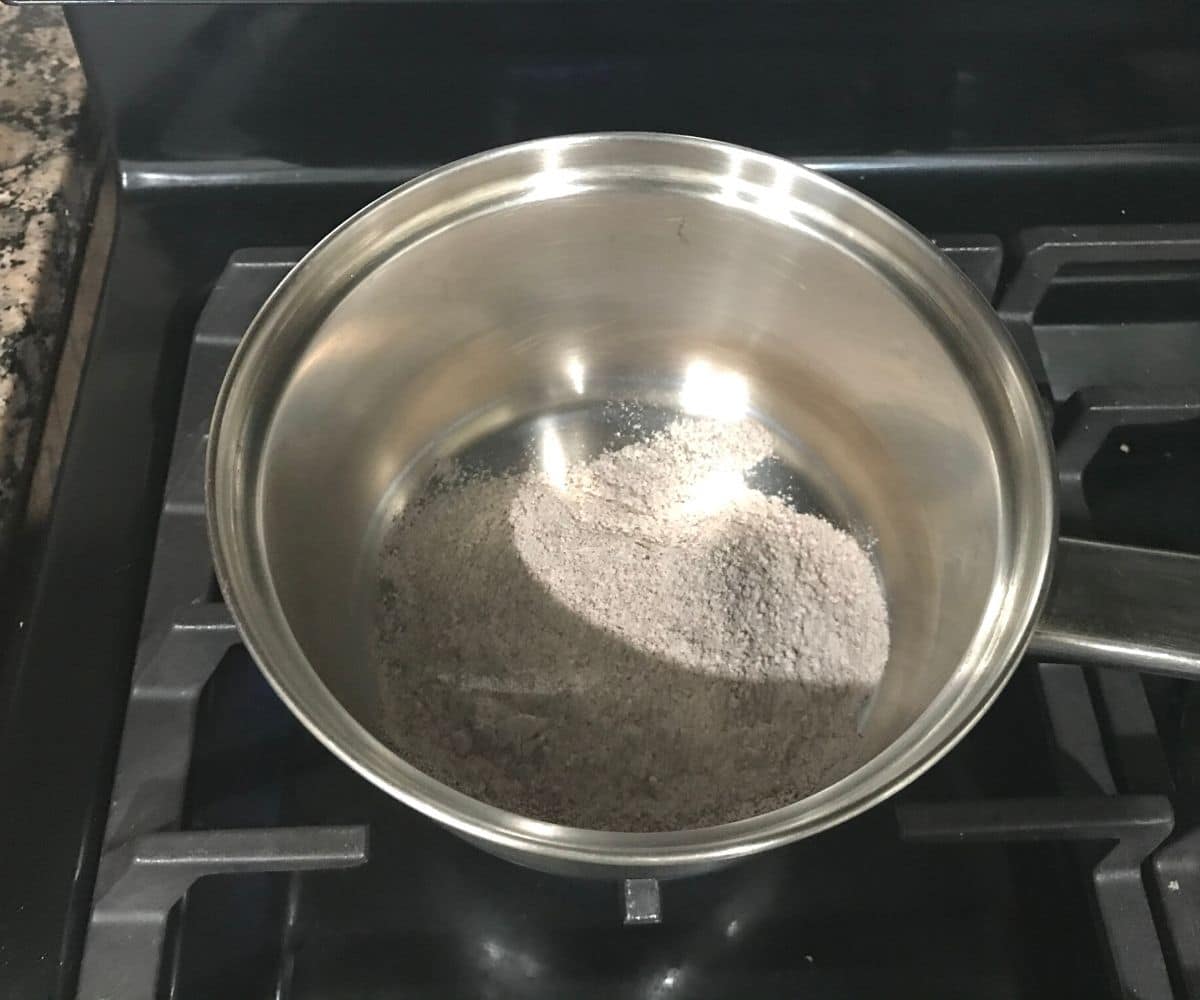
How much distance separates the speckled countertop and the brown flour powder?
19 centimetres

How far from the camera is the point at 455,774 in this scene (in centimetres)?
49

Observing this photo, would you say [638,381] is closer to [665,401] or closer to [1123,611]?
[665,401]

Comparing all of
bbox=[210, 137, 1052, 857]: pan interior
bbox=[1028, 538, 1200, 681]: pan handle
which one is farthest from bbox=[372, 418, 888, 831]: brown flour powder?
bbox=[1028, 538, 1200, 681]: pan handle

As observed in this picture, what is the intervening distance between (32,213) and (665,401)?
1.16ft

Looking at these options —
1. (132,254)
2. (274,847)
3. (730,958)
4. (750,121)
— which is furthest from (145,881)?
(750,121)

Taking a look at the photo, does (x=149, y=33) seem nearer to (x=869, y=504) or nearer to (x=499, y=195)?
(x=499, y=195)

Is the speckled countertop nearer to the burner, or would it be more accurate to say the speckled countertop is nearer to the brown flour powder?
the burner

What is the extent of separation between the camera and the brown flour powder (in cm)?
50

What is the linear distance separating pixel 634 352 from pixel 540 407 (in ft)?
0.21

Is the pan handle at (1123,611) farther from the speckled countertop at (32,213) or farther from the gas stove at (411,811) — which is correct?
the speckled countertop at (32,213)

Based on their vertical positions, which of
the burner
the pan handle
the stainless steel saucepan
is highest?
the stainless steel saucepan

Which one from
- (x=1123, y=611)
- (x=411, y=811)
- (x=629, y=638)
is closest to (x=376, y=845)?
(x=411, y=811)

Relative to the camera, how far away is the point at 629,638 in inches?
21.4

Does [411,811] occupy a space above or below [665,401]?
below
